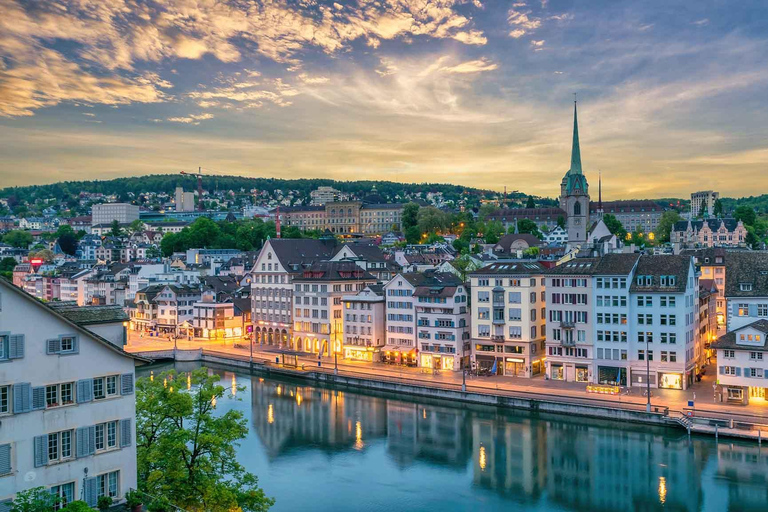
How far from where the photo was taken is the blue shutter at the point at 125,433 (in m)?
20.1

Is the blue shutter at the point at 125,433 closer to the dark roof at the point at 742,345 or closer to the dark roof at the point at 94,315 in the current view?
the dark roof at the point at 94,315

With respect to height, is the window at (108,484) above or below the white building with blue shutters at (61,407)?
below

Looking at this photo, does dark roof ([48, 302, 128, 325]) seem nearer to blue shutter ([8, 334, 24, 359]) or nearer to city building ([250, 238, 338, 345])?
blue shutter ([8, 334, 24, 359])

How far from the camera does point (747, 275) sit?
55156 mm

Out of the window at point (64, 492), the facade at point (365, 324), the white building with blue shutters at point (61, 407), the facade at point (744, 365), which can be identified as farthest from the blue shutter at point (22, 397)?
the facade at point (365, 324)

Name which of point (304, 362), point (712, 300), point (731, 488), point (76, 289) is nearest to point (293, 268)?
point (304, 362)

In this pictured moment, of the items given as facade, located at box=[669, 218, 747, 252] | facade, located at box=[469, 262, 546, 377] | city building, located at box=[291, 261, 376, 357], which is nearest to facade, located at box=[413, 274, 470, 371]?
facade, located at box=[469, 262, 546, 377]

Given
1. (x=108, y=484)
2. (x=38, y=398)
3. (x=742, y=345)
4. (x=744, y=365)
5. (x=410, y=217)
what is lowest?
(x=744, y=365)

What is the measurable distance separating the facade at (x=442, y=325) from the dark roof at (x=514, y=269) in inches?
144

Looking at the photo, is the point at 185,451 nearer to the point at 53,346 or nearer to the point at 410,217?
the point at 53,346

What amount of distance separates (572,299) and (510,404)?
12.1 metres

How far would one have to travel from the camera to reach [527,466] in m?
41.6

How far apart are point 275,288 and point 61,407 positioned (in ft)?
226

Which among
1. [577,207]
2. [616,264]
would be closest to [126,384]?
[616,264]
